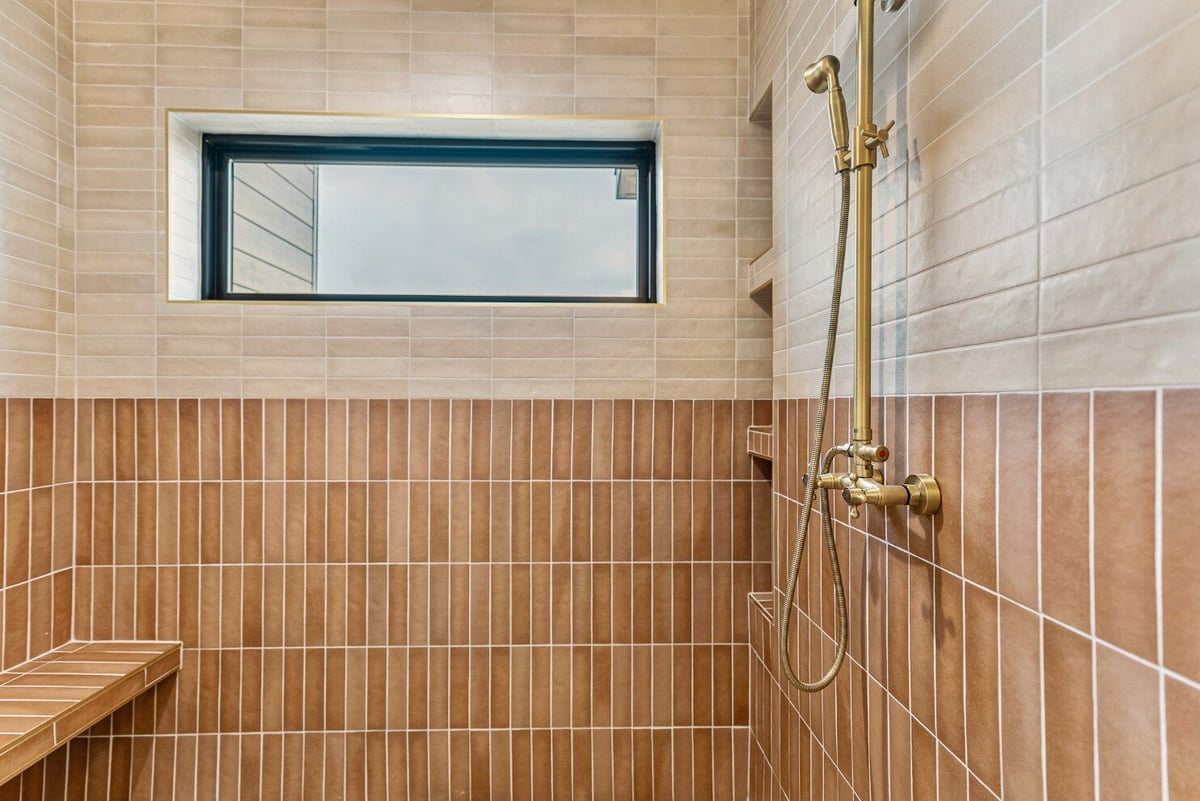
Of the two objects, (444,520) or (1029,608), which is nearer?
(1029,608)

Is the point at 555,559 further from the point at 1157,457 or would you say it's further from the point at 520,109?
the point at 1157,457

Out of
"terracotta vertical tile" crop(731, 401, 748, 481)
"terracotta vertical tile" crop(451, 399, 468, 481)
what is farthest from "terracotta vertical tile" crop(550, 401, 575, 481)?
"terracotta vertical tile" crop(731, 401, 748, 481)

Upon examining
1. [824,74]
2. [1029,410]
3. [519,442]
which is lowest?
[519,442]

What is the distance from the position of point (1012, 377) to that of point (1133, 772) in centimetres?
39

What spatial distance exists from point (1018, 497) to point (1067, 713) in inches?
8.6

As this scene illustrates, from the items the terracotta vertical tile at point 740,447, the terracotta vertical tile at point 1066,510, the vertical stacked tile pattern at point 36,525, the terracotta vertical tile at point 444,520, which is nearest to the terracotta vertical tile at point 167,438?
the vertical stacked tile pattern at point 36,525

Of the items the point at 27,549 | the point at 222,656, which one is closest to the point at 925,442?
the point at 222,656

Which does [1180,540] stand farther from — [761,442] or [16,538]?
[16,538]

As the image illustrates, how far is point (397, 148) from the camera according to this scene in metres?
1.98

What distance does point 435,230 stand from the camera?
6.54 ft

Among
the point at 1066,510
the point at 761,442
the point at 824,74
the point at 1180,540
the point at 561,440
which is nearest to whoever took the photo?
the point at 1180,540

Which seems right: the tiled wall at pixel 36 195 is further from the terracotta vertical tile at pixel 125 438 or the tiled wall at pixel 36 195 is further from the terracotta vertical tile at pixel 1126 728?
the terracotta vertical tile at pixel 1126 728

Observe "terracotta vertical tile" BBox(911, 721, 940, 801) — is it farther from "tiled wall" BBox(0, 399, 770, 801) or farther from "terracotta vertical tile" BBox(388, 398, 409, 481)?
"terracotta vertical tile" BBox(388, 398, 409, 481)

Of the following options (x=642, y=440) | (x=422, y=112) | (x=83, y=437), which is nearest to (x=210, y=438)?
(x=83, y=437)
